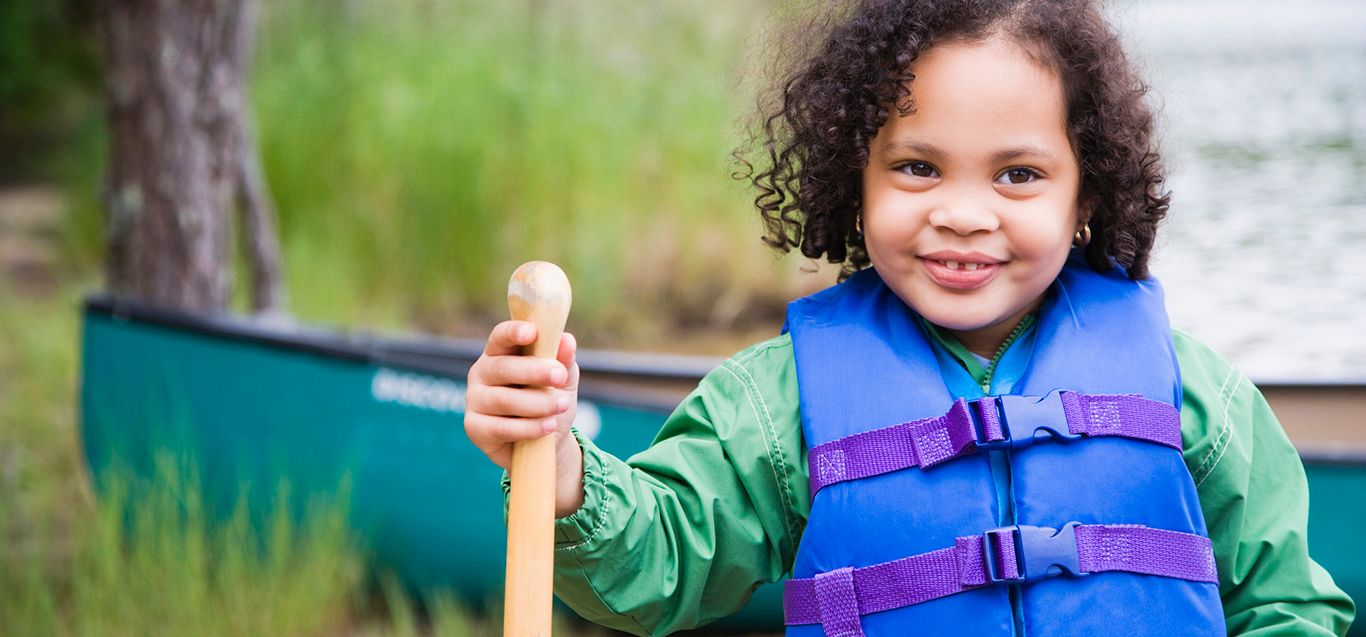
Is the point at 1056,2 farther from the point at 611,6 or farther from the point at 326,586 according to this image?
the point at 611,6

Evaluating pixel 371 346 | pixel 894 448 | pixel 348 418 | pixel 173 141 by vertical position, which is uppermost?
pixel 173 141

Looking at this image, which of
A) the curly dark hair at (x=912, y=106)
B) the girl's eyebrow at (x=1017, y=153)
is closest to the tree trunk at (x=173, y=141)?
the curly dark hair at (x=912, y=106)

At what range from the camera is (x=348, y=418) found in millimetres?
3811

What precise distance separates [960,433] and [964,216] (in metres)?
0.23

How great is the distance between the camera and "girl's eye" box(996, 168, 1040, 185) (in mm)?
1635

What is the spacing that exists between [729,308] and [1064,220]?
4.90m

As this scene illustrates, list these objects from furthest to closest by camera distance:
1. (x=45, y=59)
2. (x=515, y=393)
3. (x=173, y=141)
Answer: (x=45, y=59), (x=173, y=141), (x=515, y=393)

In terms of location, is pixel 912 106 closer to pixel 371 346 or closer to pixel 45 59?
pixel 371 346

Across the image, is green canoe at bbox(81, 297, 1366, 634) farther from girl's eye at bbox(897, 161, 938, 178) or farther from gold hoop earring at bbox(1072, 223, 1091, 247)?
girl's eye at bbox(897, 161, 938, 178)

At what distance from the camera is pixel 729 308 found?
258 inches

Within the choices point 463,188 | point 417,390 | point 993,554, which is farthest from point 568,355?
point 463,188

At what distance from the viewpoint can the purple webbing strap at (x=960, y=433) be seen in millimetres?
1605

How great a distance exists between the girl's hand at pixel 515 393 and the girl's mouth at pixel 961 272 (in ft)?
1.36

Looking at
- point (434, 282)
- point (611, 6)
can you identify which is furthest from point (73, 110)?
point (434, 282)
